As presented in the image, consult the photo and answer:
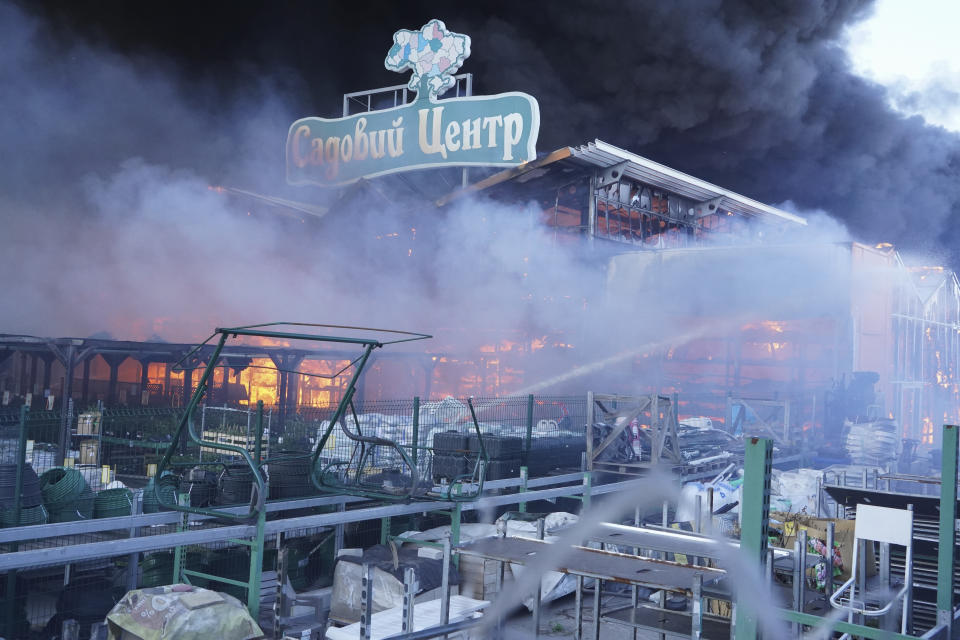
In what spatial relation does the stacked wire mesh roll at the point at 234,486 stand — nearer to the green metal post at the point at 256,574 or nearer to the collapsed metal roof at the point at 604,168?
the green metal post at the point at 256,574

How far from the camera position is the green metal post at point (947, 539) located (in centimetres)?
457

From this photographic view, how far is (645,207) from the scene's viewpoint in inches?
837

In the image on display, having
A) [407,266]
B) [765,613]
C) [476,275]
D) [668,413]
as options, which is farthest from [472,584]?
[407,266]

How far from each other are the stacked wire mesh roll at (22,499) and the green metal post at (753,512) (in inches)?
225

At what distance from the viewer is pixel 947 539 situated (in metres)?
4.63

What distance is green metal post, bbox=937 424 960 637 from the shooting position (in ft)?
15.0

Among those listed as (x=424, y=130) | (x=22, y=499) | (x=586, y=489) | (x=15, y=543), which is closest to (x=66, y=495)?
(x=22, y=499)

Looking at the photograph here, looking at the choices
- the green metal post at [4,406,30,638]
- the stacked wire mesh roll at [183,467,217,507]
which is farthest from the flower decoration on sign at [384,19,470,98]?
the green metal post at [4,406,30,638]

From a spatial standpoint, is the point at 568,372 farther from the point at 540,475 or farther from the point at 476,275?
the point at 540,475

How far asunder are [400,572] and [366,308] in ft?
51.1

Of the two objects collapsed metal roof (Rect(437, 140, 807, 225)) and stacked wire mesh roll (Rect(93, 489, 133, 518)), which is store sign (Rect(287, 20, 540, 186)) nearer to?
collapsed metal roof (Rect(437, 140, 807, 225))

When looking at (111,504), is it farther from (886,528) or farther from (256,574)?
(886,528)

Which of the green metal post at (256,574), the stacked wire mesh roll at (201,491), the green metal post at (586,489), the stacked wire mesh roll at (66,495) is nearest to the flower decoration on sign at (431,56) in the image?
the green metal post at (586,489)

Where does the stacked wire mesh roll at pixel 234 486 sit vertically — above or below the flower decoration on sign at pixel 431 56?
below
